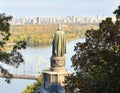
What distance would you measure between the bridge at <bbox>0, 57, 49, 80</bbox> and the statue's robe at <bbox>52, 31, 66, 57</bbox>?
110ft

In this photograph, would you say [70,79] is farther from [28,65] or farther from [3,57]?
[28,65]

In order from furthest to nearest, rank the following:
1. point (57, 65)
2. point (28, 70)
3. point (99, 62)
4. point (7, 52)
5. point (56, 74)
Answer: point (28, 70) < point (57, 65) < point (56, 74) < point (7, 52) < point (99, 62)

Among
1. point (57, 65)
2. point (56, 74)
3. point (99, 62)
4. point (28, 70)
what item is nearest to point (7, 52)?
point (99, 62)

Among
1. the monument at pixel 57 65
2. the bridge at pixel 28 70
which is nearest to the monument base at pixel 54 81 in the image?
the monument at pixel 57 65

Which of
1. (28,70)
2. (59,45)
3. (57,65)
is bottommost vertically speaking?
(28,70)

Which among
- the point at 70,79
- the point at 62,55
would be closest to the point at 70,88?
the point at 70,79

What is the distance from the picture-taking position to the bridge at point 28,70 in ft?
154

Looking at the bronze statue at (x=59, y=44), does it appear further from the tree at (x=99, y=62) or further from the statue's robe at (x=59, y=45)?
the tree at (x=99, y=62)

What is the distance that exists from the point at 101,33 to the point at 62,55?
263 inches

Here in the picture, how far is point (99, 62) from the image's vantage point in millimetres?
6242

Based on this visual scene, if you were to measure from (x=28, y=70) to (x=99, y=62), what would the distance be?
4971cm

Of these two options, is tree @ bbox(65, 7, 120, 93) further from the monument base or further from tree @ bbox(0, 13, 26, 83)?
the monument base

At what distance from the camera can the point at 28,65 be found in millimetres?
62625

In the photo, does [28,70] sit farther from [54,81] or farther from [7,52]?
[7,52]
